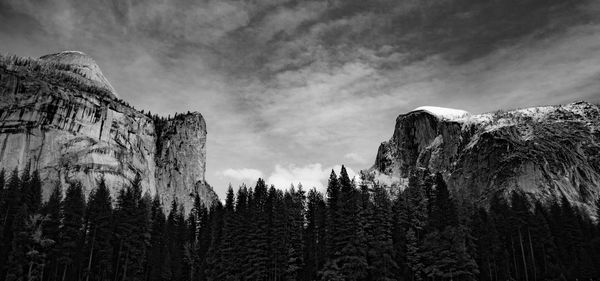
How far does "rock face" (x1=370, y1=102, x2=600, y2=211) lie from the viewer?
141m

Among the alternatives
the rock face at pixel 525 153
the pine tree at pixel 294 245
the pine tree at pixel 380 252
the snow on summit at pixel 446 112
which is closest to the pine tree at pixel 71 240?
the pine tree at pixel 294 245

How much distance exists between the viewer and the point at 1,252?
5481 centimetres

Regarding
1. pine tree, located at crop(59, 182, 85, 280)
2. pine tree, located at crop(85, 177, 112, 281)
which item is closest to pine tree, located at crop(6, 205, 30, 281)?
pine tree, located at crop(59, 182, 85, 280)

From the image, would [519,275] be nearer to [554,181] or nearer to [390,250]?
[390,250]

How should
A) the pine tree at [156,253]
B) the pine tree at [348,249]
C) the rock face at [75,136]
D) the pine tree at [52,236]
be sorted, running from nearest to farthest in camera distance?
the pine tree at [348,249]
the pine tree at [52,236]
the pine tree at [156,253]
the rock face at [75,136]

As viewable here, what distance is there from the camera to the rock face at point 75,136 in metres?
129

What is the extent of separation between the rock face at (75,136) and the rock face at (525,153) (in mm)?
101575

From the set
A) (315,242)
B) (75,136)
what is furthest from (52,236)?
(75,136)

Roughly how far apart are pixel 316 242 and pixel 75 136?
3898 inches

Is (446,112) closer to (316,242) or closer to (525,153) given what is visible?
(525,153)

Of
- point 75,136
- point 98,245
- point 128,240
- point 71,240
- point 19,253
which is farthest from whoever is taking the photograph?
point 75,136

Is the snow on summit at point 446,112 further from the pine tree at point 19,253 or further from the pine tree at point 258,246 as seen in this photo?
the pine tree at point 19,253

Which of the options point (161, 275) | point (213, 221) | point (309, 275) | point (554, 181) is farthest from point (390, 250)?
point (554, 181)

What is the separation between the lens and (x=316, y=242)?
68.1m
